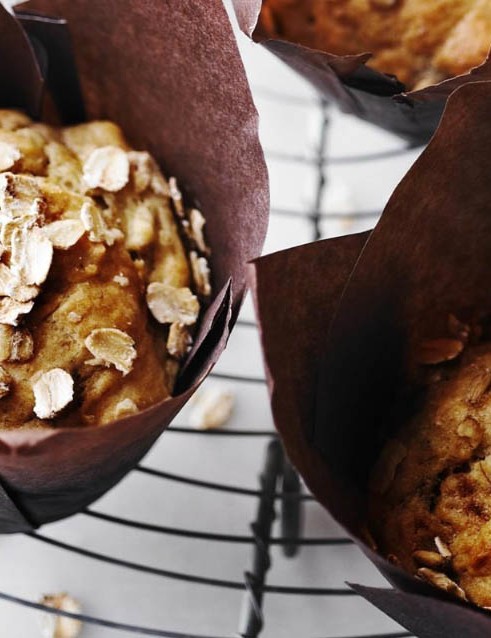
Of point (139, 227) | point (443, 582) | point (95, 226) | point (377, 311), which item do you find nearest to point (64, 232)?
point (95, 226)

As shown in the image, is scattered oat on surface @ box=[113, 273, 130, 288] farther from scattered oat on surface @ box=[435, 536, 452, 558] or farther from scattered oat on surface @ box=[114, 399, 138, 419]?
scattered oat on surface @ box=[435, 536, 452, 558]

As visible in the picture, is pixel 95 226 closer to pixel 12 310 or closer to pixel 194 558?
pixel 12 310

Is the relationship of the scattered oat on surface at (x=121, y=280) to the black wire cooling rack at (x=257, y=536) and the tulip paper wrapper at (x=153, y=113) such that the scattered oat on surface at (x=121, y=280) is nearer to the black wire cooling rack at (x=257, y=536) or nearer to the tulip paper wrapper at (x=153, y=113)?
the tulip paper wrapper at (x=153, y=113)

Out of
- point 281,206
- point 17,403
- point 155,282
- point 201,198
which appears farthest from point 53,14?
point 281,206

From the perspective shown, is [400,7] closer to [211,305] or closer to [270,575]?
[211,305]

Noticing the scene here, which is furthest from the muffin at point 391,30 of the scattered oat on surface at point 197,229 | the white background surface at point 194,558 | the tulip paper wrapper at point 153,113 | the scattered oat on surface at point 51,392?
the scattered oat on surface at point 51,392
